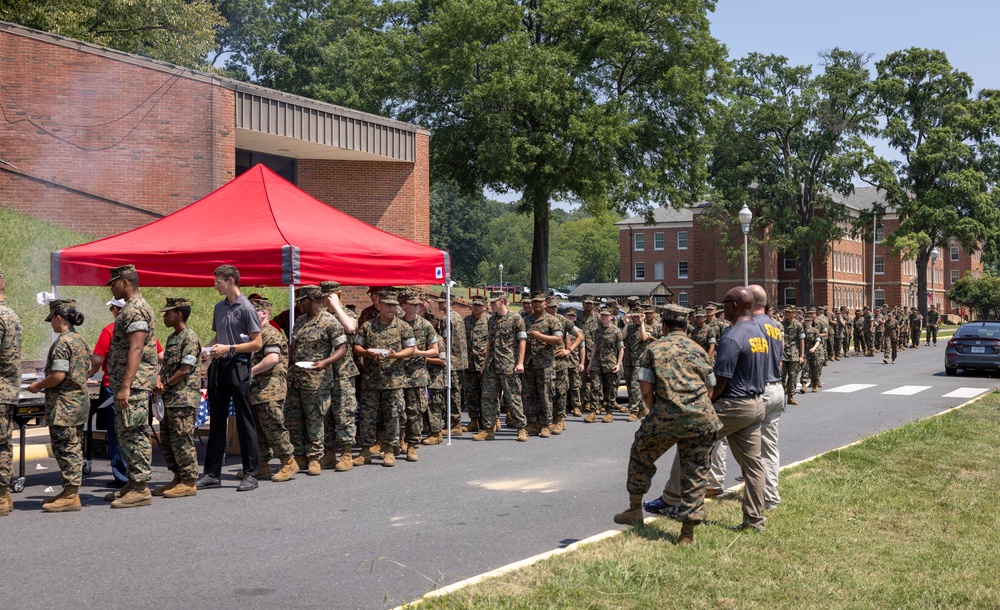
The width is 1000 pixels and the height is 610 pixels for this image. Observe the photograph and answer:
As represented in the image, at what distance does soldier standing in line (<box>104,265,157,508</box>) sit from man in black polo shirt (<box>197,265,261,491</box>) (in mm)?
818

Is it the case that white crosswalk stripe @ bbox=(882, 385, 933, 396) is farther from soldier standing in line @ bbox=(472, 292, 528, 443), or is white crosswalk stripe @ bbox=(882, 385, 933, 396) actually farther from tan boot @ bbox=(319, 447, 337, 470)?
tan boot @ bbox=(319, 447, 337, 470)

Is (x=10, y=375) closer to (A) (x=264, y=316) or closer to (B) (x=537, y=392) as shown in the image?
(A) (x=264, y=316)

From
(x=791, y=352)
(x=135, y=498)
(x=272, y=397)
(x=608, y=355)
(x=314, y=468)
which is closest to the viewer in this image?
(x=135, y=498)

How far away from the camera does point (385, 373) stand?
35.3 feet

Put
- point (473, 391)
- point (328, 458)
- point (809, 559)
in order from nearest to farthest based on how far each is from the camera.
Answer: point (809, 559) < point (328, 458) < point (473, 391)

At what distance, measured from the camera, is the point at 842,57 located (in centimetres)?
6166

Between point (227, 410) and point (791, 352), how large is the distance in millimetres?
11708

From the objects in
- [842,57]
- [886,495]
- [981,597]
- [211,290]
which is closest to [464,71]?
[211,290]

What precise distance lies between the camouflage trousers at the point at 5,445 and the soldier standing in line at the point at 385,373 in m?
3.73

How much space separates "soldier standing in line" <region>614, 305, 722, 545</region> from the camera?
22.2 ft

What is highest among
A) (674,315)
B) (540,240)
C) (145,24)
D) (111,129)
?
(145,24)

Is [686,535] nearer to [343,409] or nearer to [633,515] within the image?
[633,515]

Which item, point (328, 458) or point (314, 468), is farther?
point (328, 458)

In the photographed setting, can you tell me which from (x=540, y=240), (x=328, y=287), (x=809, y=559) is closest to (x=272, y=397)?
(x=328, y=287)
